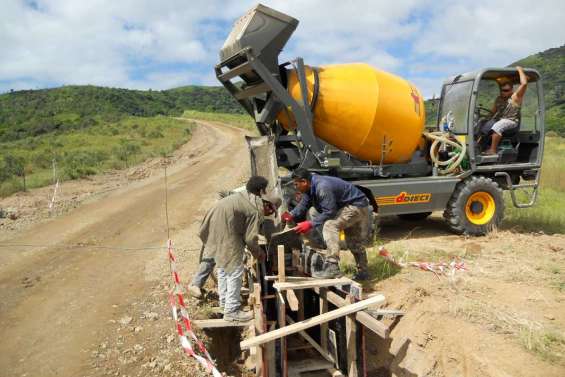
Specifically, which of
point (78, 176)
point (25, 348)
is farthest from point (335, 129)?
point (78, 176)

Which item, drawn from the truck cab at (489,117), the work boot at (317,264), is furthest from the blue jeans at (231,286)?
the truck cab at (489,117)

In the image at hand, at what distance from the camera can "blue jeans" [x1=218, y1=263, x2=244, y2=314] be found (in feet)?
15.2

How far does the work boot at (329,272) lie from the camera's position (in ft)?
16.6

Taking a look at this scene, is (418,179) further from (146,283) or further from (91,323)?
(91,323)

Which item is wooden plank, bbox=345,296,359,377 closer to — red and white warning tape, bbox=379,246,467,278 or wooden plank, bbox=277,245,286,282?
wooden plank, bbox=277,245,286,282

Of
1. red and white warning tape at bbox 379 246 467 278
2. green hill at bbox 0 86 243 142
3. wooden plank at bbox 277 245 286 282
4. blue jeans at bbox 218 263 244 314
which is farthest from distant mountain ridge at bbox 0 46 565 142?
blue jeans at bbox 218 263 244 314

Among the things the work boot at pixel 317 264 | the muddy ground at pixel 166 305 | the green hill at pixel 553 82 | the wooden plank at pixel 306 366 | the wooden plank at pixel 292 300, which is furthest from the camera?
the green hill at pixel 553 82

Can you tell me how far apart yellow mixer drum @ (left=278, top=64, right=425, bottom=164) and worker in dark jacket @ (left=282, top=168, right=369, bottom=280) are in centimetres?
158

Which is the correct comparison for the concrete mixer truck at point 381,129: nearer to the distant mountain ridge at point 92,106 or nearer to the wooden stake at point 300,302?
the wooden stake at point 300,302

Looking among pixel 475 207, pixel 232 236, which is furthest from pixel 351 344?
pixel 475 207

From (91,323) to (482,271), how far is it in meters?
5.11

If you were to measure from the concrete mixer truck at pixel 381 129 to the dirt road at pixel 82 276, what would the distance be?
2636 mm

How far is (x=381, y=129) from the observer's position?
6.94 metres

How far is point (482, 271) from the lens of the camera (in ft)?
20.1
